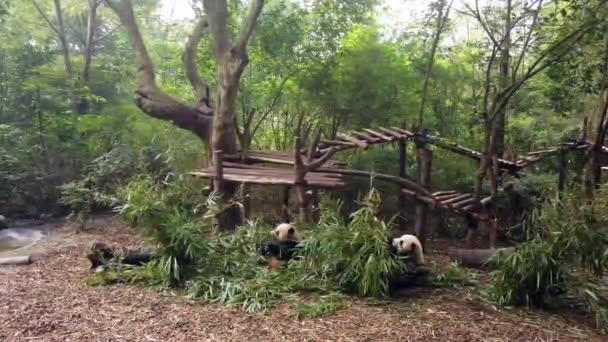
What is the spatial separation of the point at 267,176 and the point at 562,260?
2.77 m

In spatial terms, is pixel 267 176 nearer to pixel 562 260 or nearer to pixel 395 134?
pixel 395 134

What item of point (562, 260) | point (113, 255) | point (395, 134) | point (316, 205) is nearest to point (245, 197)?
point (316, 205)

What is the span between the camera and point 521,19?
5035 mm

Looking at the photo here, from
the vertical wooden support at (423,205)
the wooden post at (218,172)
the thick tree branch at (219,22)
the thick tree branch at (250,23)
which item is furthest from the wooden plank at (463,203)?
the thick tree branch at (219,22)

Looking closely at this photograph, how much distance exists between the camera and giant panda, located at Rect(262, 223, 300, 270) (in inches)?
177

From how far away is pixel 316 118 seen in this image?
7.33m

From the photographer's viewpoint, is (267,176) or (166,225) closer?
(166,225)

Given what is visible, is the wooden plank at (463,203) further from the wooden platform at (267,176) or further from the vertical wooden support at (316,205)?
the vertical wooden support at (316,205)

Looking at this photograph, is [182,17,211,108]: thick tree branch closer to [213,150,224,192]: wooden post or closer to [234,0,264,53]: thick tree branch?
[234,0,264,53]: thick tree branch

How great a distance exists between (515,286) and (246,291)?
1.93 m

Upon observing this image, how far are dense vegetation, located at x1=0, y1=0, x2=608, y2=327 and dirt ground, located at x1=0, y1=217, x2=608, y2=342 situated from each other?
0.65ft

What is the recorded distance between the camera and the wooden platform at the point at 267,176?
4.99 meters

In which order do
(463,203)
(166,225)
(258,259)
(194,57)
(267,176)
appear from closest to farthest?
(166,225) < (258,259) < (267,176) < (463,203) < (194,57)

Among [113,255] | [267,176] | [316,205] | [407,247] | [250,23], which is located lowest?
[113,255]
